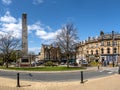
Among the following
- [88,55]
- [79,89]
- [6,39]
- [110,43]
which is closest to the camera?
[79,89]

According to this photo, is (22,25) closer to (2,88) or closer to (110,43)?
(110,43)

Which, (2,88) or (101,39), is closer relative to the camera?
(2,88)

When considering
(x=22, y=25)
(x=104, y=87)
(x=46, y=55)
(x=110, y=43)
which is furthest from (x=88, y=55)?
(x=104, y=87)

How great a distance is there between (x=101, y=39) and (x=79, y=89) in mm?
71394

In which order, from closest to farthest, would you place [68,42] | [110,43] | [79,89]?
[79,89] < [68,42] < [110,43]

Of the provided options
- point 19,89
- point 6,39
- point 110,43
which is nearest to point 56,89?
point 19,89

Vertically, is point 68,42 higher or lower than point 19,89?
higher

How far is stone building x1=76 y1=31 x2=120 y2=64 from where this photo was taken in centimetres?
7981

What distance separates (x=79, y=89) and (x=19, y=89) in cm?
376

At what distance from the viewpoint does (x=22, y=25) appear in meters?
Result: 88.4

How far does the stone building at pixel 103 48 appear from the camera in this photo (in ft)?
262

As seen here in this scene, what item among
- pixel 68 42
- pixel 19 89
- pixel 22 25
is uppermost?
pixel 22 25

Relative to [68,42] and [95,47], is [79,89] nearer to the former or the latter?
[68,42]

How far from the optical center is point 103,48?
271 feet
